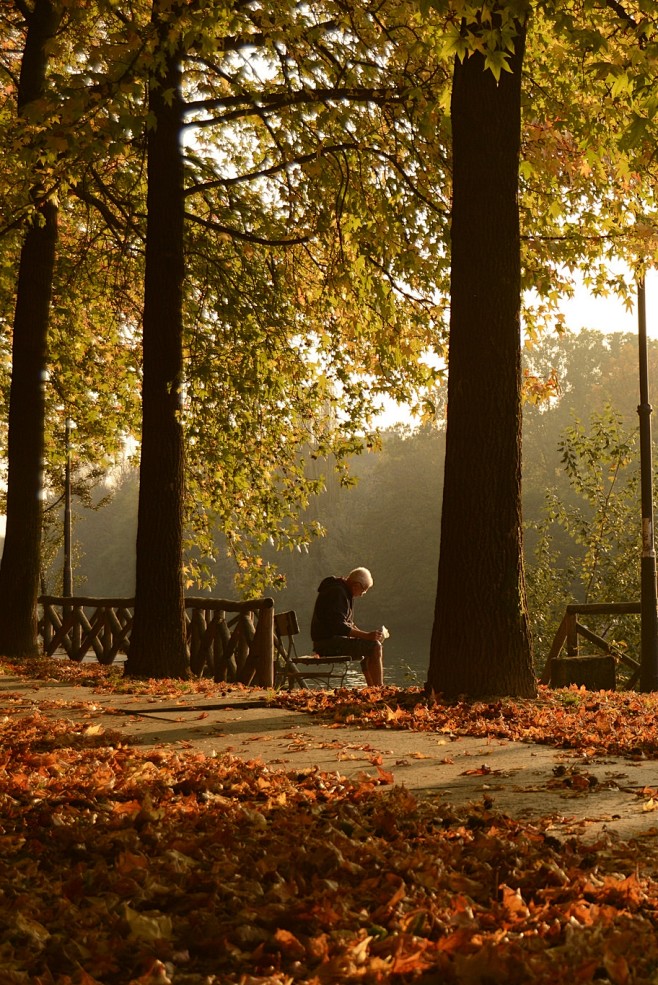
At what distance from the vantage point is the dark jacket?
12.2m

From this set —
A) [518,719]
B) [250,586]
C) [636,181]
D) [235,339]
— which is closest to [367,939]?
[518,719]

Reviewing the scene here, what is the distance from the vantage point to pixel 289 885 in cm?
367

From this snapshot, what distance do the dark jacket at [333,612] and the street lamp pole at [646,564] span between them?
4.89 m

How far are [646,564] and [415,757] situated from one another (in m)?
9.93

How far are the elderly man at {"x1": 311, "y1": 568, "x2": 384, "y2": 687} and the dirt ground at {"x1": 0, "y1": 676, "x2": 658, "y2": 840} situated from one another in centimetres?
243

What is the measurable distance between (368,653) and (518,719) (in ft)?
15.0

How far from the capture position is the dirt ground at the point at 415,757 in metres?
5.00

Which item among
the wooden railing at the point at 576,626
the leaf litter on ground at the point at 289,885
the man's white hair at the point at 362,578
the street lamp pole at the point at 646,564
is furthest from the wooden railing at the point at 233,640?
the leaf litter on ground at the point at 289,885

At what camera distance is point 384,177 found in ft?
40.8

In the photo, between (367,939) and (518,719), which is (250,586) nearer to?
(518,719)

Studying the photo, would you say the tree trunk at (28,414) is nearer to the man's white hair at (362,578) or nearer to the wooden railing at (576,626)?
the man's white hair at (362,578)

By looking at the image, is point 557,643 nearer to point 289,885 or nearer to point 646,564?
point 646,564

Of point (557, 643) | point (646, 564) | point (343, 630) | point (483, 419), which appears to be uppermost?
point (483, 419)

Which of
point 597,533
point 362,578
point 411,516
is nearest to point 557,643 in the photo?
point 362,578
